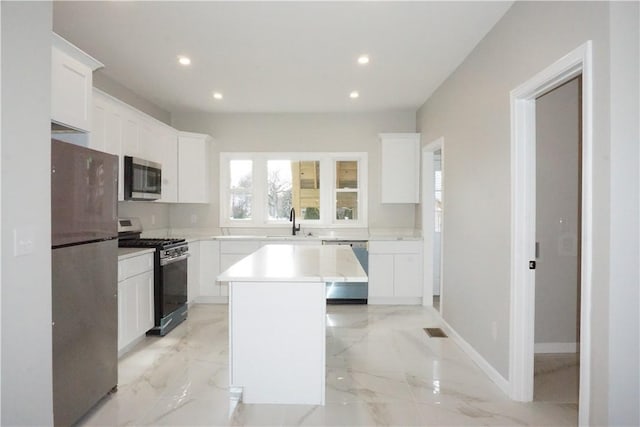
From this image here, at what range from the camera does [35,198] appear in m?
1.63

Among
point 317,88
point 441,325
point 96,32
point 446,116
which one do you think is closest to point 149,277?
point 96,32

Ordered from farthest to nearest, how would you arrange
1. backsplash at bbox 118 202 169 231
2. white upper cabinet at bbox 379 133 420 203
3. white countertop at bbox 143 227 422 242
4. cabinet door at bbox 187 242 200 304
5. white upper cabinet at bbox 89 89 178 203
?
white countertop at bbox 143 227 422 242 < white upper cabinet at bbox 379 133 420 203 < cabinet door at bbox 187 242 200 304 < backsplash at bbox 118 202 169 231 < white upper cabinet at bbox 89 89 178 203

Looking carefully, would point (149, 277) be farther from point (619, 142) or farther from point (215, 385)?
point (619, 142)

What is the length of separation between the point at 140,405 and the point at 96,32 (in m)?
2.77

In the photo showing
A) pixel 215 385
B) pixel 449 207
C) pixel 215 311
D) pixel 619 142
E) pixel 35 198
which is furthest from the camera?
pixel 215 311

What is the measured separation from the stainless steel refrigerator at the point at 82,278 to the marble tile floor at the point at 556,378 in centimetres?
288

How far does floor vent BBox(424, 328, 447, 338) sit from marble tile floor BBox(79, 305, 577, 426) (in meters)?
0.09

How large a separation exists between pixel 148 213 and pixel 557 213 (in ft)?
15.0

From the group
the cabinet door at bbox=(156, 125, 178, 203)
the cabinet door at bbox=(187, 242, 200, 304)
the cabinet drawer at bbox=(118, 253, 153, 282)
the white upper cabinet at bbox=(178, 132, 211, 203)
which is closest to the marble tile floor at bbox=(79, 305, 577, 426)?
the cabinet drawer at bbox=(118, 253, 153, 282)

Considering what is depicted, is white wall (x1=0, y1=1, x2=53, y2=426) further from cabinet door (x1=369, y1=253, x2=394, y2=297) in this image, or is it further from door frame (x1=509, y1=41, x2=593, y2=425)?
cabinet door (x1=369, y1=253, x2=394, y2=297)

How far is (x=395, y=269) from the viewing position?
4602 millimetres

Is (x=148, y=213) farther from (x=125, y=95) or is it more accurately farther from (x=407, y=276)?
(x=407, y=276)

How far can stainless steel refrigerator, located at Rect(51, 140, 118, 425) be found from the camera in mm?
1865

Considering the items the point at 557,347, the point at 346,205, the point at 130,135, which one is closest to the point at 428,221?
the point at 346,205
